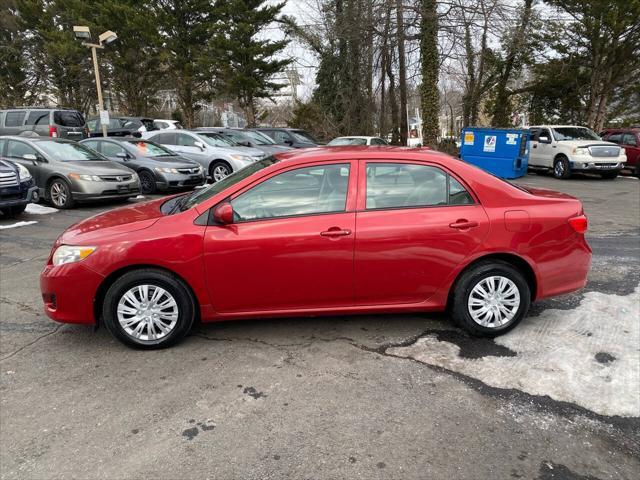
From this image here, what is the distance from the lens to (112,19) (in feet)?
91.6

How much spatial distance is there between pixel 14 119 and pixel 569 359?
63.0 feet

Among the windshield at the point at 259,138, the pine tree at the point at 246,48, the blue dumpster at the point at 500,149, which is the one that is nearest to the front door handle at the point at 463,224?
the blue dumpster at the point at 500,149

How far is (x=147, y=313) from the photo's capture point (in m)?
3.66

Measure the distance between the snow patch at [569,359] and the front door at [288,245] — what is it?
31.2 inches

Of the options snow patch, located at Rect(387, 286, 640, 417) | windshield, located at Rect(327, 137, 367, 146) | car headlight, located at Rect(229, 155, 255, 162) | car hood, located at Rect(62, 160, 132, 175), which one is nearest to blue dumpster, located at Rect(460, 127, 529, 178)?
windshield, located at Rect(327, 137, 367, 146)

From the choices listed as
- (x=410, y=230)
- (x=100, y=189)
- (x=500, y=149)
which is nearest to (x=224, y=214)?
(x=410, y=230)

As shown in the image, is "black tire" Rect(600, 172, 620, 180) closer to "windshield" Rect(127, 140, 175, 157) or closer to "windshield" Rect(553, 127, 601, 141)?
Result: "windshield" Rect(553, 127, 601, 141)

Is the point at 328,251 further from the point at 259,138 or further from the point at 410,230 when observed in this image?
the point at 259,138

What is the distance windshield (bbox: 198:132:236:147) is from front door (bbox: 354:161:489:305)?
1092 centimetres

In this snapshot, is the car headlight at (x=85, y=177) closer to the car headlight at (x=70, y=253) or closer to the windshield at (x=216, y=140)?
the windshield at (x=216, y=140)

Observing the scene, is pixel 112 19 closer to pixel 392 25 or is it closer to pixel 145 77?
pixel 145 77

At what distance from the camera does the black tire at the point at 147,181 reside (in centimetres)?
1181

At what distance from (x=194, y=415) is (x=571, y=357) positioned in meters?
2.73

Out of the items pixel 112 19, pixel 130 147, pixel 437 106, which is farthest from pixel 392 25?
pixel 112 19
